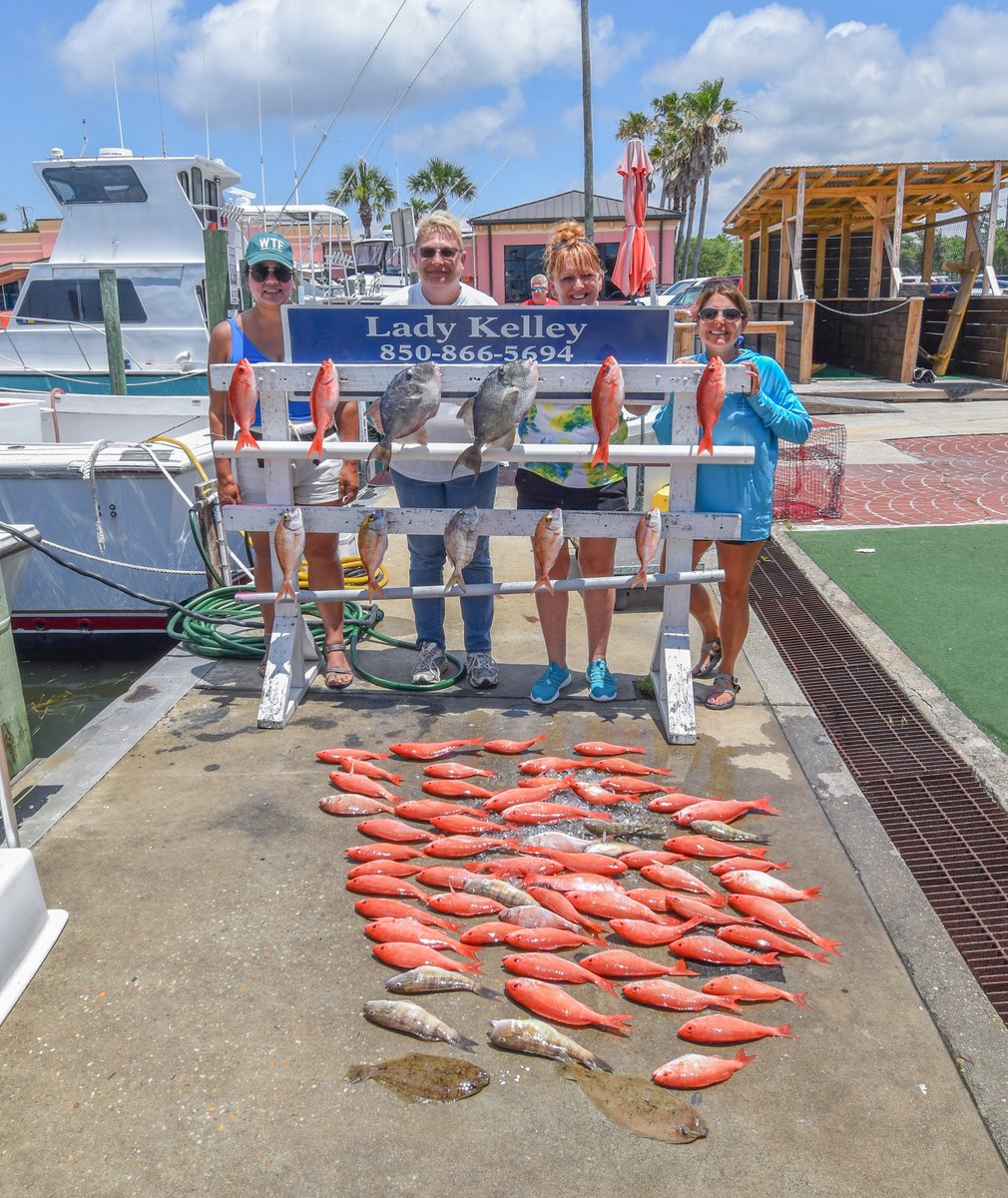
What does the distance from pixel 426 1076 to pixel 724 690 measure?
2.77m

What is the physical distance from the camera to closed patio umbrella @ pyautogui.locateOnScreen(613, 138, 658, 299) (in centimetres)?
1010

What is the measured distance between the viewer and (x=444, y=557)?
4.92m

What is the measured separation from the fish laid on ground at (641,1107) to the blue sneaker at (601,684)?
7.96 ft

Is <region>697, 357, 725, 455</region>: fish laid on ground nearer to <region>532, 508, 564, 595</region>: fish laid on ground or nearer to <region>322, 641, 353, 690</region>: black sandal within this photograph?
<region>532, 508, 564, 595</region>: fish laid on ground

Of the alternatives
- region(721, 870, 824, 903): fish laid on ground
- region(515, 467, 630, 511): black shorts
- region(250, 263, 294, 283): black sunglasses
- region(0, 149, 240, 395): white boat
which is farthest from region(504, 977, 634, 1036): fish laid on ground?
region(0, 149, 240, 395): white boat

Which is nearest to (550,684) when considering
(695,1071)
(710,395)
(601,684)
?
(601,684)

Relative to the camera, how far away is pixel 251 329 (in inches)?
190

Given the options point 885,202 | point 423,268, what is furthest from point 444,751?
point 885,202

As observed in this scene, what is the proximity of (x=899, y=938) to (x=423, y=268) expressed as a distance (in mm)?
3576

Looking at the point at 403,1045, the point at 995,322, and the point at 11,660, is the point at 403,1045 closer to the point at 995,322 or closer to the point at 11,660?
the point at 11,660

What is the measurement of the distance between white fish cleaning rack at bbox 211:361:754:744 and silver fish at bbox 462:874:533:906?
143 cm

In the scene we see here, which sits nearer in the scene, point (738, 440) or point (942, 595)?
point (738, 440)

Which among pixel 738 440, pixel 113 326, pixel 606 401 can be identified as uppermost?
pixel 113 326

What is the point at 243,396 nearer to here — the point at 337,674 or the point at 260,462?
the point at 260,462
